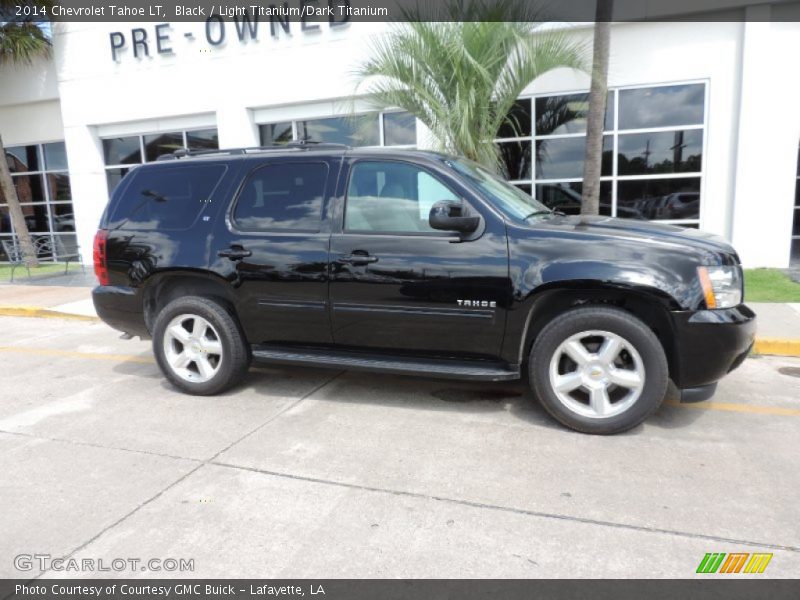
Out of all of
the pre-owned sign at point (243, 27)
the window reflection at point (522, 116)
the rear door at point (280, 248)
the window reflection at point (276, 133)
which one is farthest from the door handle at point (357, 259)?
the window reflection at point (276, 133)

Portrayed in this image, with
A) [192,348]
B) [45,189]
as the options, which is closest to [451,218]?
[192,348]

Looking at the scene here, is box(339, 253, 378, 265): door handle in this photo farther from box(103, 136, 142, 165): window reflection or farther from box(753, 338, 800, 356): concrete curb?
box(103, 136, 142, 165): window reflection

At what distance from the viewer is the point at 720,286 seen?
3.80 meters

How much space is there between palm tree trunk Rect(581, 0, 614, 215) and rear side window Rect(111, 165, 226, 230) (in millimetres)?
5140

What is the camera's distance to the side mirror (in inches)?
156

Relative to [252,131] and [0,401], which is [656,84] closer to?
[252,131]

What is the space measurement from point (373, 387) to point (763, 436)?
113 inches

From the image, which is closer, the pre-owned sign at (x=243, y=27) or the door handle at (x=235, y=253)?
the door handle at (x=235, y=253)

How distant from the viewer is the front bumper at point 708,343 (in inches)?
147

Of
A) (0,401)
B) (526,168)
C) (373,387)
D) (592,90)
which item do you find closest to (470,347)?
(373,387)

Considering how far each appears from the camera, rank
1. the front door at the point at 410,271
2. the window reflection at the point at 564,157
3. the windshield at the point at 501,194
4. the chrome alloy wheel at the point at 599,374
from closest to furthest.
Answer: the chrome alloy wheel at the point at 599,374 < the front door at the point at 410,271 < the windshield at the point at 501,194 < the window reflection at the point at 564,157

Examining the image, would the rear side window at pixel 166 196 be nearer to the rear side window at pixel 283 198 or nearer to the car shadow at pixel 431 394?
the rear side window at pixel 283 198

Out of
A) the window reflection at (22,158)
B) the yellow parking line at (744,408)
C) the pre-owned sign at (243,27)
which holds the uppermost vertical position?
the pre-owned sign at (243,27)

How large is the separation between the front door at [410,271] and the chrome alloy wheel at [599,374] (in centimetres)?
47
